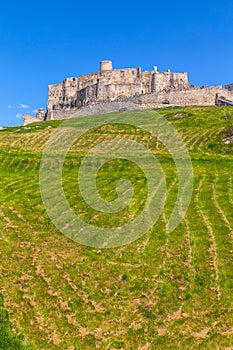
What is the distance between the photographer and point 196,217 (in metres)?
22.9

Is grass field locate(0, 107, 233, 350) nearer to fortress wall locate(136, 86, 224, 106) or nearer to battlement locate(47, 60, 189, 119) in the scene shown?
fortress wall locate(136, 86, 224, 106)

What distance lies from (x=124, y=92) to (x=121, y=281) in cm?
8529

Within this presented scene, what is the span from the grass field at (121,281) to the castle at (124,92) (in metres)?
59.9

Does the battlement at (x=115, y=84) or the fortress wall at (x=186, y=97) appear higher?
the battlement at (x=115, y=84)

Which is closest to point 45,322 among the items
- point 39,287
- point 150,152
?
point 39,287

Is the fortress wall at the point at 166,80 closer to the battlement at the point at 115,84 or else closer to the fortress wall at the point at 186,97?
the battlement at the point at 115,84

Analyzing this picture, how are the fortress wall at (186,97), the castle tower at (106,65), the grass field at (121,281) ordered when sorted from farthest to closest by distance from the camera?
the castle tower at (106,65) < the fortress wall at (186,97) < the grass field at (121,281)

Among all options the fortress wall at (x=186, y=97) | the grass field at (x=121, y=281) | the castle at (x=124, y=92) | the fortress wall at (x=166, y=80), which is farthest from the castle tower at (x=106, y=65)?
the grass field at (x=121, y=281)

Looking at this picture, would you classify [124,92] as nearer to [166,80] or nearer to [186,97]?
[166,80]

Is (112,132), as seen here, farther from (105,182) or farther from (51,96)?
(51,96)

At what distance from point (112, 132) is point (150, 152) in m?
13.7

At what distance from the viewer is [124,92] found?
97188mm

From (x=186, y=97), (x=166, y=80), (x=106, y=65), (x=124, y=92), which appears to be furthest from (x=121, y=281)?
(x=106, y=65)

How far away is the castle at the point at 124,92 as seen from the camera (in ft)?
277
